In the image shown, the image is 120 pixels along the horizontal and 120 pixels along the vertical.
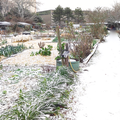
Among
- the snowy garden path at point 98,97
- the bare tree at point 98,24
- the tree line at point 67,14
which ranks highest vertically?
the tree line at point 67,14

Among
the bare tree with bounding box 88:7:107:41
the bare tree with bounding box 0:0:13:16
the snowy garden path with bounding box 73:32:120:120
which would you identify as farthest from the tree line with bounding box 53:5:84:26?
the snowy garden path with bounding box 73:32:120:120

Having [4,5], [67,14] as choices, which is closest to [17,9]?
[4,5]

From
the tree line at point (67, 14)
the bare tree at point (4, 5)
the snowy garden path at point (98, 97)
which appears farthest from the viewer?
the tree line at point (67, 14)

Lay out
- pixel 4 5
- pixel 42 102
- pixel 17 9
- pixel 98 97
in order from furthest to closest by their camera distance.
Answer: pixel 17 9 < pixel 4 5 < pixel 98 97 < pixel 42 102

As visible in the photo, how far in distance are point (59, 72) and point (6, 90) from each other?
50.8 inches

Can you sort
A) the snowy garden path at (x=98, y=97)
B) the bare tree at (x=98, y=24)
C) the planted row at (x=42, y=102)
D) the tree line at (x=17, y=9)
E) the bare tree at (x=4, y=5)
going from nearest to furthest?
the planted row at (x=42, y=102) < the snowy garden path at (x=98, y=97) < the bare tree at (x=98, y=24) < the bare tree at (x=4, y=5) < the tree line at (x=17, y=9)

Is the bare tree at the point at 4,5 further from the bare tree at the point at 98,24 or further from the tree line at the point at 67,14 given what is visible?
the bare tree at the point at 98,24

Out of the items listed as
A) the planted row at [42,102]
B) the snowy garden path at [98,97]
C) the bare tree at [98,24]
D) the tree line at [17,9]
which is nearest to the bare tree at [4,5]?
the tree line at [17,9]

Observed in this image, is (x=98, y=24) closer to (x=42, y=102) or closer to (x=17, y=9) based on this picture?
(x=42, y=102)

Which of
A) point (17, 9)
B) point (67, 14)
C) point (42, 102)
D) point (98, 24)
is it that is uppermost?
point (17, 9)

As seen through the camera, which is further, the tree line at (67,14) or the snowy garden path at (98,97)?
the tree line at (67,14)

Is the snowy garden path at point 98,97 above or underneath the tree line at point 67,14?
underneath

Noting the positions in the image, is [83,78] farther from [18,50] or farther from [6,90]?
[18,50]

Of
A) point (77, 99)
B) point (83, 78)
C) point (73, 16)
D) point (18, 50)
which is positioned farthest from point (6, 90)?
point (73, 16)
